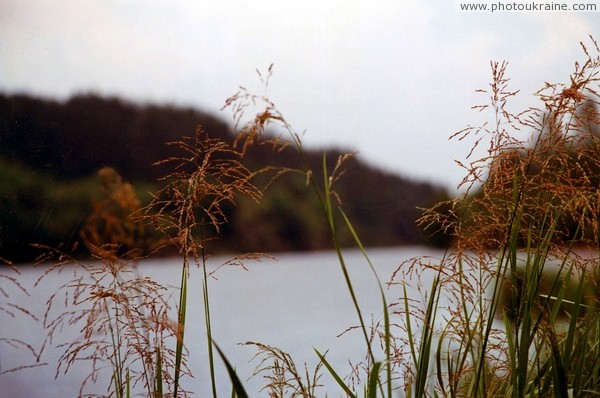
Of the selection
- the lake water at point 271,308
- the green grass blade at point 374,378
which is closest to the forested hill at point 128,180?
the lake water at point 271,308

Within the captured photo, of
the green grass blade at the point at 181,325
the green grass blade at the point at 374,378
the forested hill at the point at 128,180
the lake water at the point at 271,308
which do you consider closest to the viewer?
the green grass blade at the point at 374,378

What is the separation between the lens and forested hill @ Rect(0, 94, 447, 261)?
2289 mm

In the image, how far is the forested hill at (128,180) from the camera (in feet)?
7.51

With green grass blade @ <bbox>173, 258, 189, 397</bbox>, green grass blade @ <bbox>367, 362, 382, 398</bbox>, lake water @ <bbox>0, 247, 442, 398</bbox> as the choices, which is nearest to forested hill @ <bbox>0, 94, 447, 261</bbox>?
lake water @ <bbox>0, 247, 442, 398</bbox>

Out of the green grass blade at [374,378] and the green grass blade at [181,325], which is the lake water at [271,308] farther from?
the green grass blade at [374,378]

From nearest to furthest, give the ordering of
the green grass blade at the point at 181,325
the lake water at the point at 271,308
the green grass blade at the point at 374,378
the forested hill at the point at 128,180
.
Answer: the green grass blade at the point at 374,378
the green grass blade at the point at 181,325
the forested hill at the point at 128,180
the lake water at the point at 271,308

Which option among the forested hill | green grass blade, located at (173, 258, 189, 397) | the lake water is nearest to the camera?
green grass blade, located at (173, 258, 189, 397)

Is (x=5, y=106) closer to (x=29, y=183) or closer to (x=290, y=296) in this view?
(x=29, y=183)

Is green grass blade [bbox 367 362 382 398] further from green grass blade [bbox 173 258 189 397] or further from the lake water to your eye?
the lake water

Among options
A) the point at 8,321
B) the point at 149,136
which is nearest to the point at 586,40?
the point at 149,136

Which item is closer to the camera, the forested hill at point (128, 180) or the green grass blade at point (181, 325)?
the green grass blade at point (181, 325)

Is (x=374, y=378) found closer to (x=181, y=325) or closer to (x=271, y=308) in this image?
(x=181, y=325)

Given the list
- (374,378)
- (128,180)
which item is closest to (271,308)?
(128,180)

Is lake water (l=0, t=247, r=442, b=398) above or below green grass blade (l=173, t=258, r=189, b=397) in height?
below
